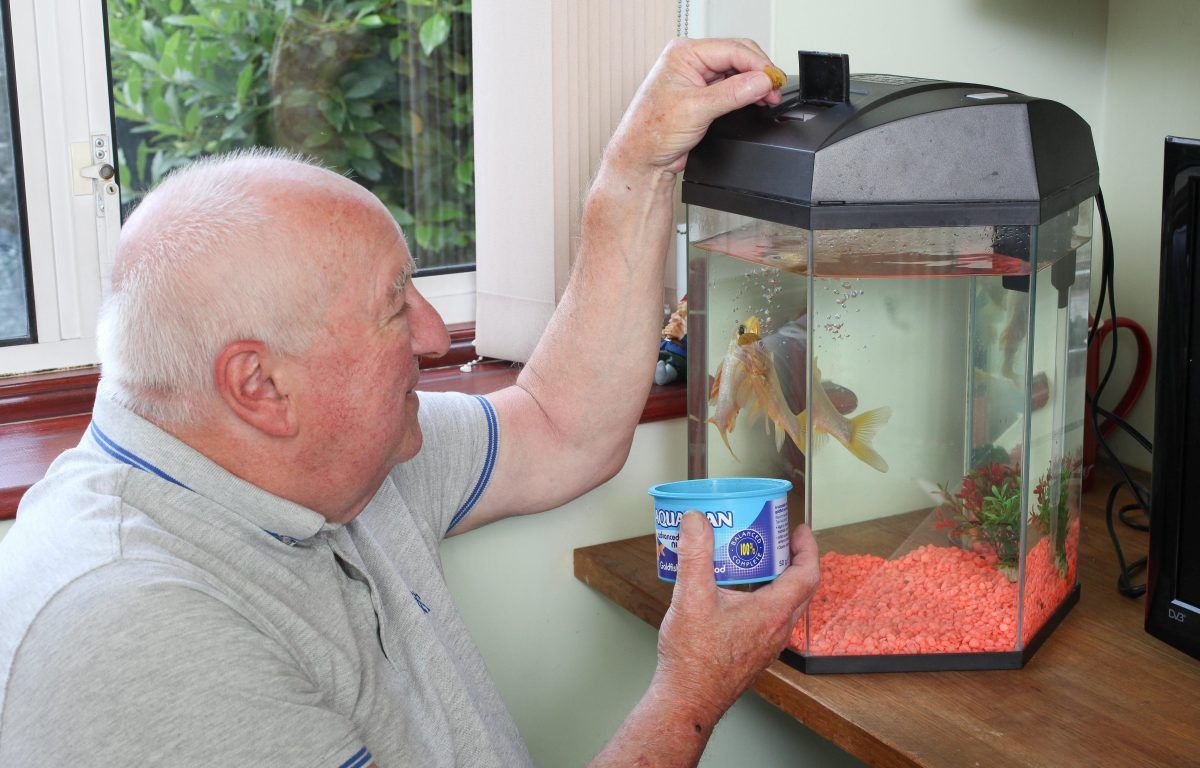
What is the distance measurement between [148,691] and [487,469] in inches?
22.5

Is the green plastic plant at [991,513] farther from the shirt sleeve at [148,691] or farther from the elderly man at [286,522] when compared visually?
the shirt sleeve at [148,691]

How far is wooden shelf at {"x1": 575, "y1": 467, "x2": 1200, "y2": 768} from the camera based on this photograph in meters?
1.00

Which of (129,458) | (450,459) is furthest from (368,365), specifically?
(450,459)

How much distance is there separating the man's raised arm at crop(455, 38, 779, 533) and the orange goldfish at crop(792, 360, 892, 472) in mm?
255

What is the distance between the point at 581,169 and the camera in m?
1.54

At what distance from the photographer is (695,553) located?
1.04 metres

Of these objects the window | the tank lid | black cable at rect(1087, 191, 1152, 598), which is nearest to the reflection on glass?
the window

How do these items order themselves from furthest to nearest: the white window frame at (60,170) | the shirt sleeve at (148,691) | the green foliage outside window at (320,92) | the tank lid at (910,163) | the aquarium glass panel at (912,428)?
the green foliage outside window at (320,92), the white window frame at (60,170), the aquarium glass panel at (912,428), the tank lid at (910,163), the shirt sleeve at (148,691)

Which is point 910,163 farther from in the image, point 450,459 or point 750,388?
point 450,459

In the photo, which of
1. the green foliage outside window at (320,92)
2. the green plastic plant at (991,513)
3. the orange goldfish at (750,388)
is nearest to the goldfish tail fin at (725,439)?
the orange goldfish at (750,388)

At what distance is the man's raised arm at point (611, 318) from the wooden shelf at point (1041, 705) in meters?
0.33

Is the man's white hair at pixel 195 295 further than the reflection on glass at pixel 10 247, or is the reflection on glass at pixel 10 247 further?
the reflection on glass at pixel 10 247

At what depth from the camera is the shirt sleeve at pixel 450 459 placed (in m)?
1.24

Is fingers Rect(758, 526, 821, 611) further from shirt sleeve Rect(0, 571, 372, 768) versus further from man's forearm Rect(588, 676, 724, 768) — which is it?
shirt sleeve Rect(0, 571, 372, 768)
